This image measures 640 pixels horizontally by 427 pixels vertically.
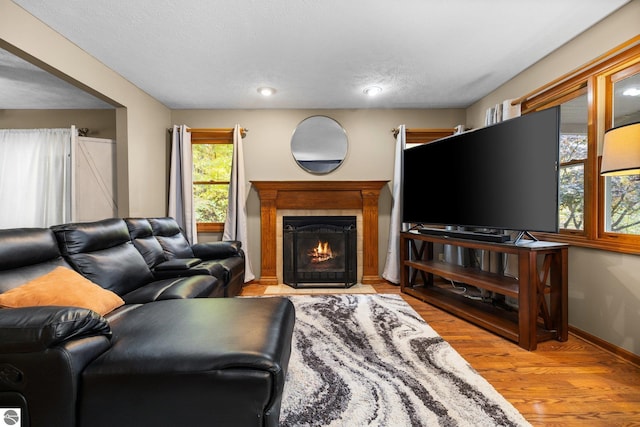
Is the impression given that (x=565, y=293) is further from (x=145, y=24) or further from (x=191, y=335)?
(x=145, y=24)

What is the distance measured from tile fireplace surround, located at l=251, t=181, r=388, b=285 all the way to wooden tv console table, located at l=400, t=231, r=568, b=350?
952mm

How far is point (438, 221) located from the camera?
3182 millimetres

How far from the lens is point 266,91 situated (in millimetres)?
3352

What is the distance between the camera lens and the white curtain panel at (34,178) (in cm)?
354

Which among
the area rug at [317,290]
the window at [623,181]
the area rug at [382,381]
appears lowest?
the area rug at [317,290]

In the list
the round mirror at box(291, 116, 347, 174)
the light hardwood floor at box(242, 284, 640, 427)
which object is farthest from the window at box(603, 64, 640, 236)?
the round mirror at box(291, 116, 347, 174)

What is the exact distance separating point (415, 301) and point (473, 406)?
1775 mm

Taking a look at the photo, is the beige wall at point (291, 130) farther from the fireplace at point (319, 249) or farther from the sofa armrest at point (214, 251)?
the sofa armrest at point (214, 251)

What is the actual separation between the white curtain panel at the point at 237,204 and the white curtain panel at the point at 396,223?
1.91m

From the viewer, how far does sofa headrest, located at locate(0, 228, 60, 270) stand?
4.94ft

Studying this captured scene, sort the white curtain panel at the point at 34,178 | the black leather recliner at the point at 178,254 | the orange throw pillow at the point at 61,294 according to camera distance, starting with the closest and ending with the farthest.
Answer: the orange throw pillow at the point at 61,294, the black leather recliner at the point at 178,254, the white curtain panel at the point at 34,178

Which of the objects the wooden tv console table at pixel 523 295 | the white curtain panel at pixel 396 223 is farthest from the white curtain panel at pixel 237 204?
→ the wooden tv console table at pixel 523 295

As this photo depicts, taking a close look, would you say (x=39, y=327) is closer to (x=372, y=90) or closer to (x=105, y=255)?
(x=105, y=255)

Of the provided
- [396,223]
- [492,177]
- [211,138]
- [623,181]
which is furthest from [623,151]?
[211,138]
